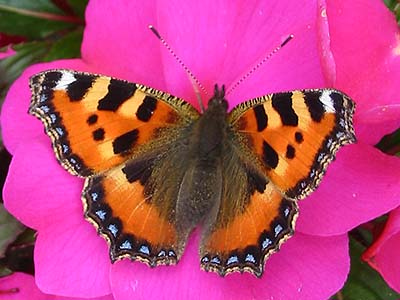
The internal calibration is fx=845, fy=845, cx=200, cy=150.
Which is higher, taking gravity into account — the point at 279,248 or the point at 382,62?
the point at 382,62

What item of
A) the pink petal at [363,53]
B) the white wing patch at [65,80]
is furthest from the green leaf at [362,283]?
the white wing patch at [65,80]

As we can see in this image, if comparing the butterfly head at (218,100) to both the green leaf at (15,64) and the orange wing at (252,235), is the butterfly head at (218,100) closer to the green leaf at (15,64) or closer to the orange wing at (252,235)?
the orange wing at (252,235)

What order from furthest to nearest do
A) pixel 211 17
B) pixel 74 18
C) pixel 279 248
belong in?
pixel 74 18, pixel 211 17, pixel 279 248

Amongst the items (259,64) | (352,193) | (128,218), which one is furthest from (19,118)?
(352,193)

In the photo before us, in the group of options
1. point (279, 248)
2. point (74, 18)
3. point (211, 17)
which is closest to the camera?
point (279, 248)

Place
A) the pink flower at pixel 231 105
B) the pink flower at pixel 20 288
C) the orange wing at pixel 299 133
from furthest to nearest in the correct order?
the pink flower at pixel 20 288, the pink flower at pixel 231 105, the orange wing at pixel 299 133

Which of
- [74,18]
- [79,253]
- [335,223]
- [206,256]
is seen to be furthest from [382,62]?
[74,18]

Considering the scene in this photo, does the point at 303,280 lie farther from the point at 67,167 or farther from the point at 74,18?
the point at 74,18
